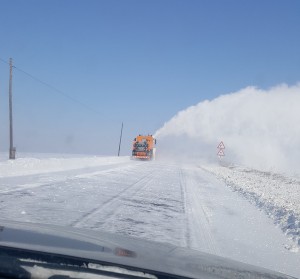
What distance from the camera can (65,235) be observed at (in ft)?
13.3

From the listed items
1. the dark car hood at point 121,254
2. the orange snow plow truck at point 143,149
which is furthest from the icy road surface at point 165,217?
the orange snow plow truck at point 143,149

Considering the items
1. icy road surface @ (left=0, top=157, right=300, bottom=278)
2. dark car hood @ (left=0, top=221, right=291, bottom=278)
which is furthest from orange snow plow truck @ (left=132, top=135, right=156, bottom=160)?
dark car hood @ (left=0, top=221, right=291, bottom=278)

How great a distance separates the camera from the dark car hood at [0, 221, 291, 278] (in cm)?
296

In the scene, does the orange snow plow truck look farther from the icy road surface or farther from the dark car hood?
the dark car hood

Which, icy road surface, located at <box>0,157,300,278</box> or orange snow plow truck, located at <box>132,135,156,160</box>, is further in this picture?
orange snow plow truck, located at <box>132,135,156,160</box>

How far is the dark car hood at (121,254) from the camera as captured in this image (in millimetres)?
2963

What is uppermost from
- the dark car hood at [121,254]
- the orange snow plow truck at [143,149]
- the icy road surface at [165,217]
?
the orange snow plow truck at [143,149]

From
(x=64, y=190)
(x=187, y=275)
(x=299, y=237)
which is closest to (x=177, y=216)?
(x=299, y=237)

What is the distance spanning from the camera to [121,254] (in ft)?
10.8

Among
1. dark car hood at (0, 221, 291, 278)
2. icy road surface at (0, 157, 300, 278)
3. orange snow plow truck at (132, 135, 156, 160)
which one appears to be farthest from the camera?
orange snow plow truck at (132, 135, 156, 160)

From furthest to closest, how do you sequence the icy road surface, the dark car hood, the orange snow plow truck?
the orange snow plow truck, the icy road surface, the dark car hood

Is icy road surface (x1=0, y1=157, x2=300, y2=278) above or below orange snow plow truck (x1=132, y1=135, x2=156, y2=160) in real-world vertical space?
below

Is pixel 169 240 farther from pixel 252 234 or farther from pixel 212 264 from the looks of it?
pixel 212 264

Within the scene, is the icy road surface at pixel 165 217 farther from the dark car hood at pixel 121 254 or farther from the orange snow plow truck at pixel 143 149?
the orange snow plow truck at pixel 143 149
